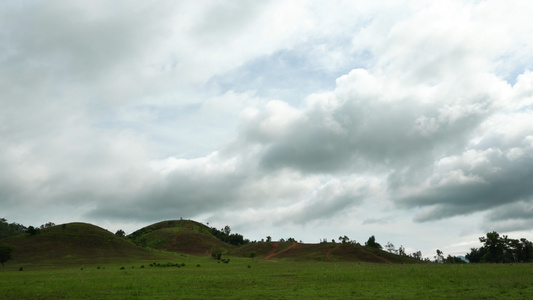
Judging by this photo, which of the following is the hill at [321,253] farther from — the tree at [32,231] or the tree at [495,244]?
the tree at [32,231]

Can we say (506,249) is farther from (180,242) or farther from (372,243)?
(180,242)

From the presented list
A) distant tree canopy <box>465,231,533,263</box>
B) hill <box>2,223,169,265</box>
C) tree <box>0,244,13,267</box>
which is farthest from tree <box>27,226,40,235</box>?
distant tree canopy <box>465,231,533,263</box>

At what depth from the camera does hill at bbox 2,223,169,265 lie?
91188mm

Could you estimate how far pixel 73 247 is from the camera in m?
104

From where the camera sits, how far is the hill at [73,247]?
9119 cm

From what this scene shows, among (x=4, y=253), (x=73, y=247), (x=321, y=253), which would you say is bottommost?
(x=4, y=253)

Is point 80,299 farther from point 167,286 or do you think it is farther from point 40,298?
point 167,286

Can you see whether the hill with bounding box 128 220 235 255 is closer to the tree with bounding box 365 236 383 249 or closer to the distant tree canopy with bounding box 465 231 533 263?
the tree with bounding box 365 236 383 249

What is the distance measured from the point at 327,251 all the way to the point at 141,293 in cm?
9677

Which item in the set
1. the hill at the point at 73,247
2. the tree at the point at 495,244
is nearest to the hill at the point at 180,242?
the hill at the point at 73,247

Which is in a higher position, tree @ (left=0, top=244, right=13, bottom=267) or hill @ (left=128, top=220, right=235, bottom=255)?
hill @ (left=128, top=220, right=235, bottom=255)

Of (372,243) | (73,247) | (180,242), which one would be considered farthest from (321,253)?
(73,247)

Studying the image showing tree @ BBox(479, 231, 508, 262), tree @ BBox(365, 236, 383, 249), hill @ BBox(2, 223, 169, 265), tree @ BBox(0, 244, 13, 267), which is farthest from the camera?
tree @ BBox(365, 236, 383, 249)

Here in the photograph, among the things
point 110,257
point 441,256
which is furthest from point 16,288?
point 441,256
